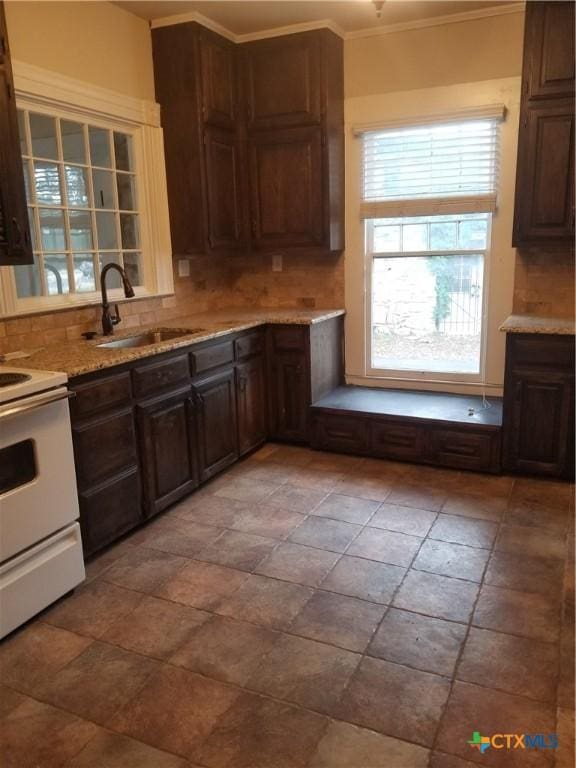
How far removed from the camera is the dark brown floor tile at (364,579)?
8.04 ft

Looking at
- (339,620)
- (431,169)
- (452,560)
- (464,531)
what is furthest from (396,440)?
(431,169)

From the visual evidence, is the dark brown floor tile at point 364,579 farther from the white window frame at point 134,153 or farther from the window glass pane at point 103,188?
the window glass pane at point 103,188

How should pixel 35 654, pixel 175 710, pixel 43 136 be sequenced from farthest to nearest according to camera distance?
pixel 43 136, pixel 35 654, pixel 175 710

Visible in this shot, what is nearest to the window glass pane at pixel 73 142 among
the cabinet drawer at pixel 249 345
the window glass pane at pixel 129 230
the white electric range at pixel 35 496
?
the window glass pane at pixel 129 230

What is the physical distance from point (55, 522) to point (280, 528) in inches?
43.5

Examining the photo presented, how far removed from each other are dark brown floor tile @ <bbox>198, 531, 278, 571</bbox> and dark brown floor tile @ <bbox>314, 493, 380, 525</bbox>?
0.41 metres

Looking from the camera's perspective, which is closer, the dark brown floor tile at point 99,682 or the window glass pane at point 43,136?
the dark brown floor tile at point 99,682

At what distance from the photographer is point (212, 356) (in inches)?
137

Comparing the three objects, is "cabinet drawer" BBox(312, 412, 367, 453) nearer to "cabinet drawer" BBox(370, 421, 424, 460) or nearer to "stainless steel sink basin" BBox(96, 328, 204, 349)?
→ "cabinet drawer" BBox(370, 421, 424, 460)

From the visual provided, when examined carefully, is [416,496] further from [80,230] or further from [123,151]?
[123,151]

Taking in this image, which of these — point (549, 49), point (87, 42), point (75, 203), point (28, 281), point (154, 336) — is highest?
point (87, 42)

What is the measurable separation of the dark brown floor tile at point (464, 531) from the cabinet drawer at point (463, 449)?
0.61 meters

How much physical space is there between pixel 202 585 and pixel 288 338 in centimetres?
187

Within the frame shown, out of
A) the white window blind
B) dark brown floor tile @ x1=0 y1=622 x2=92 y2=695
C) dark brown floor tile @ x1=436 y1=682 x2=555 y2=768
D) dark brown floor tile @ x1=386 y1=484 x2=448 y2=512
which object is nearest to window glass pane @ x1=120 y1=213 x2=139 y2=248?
the white window blind
